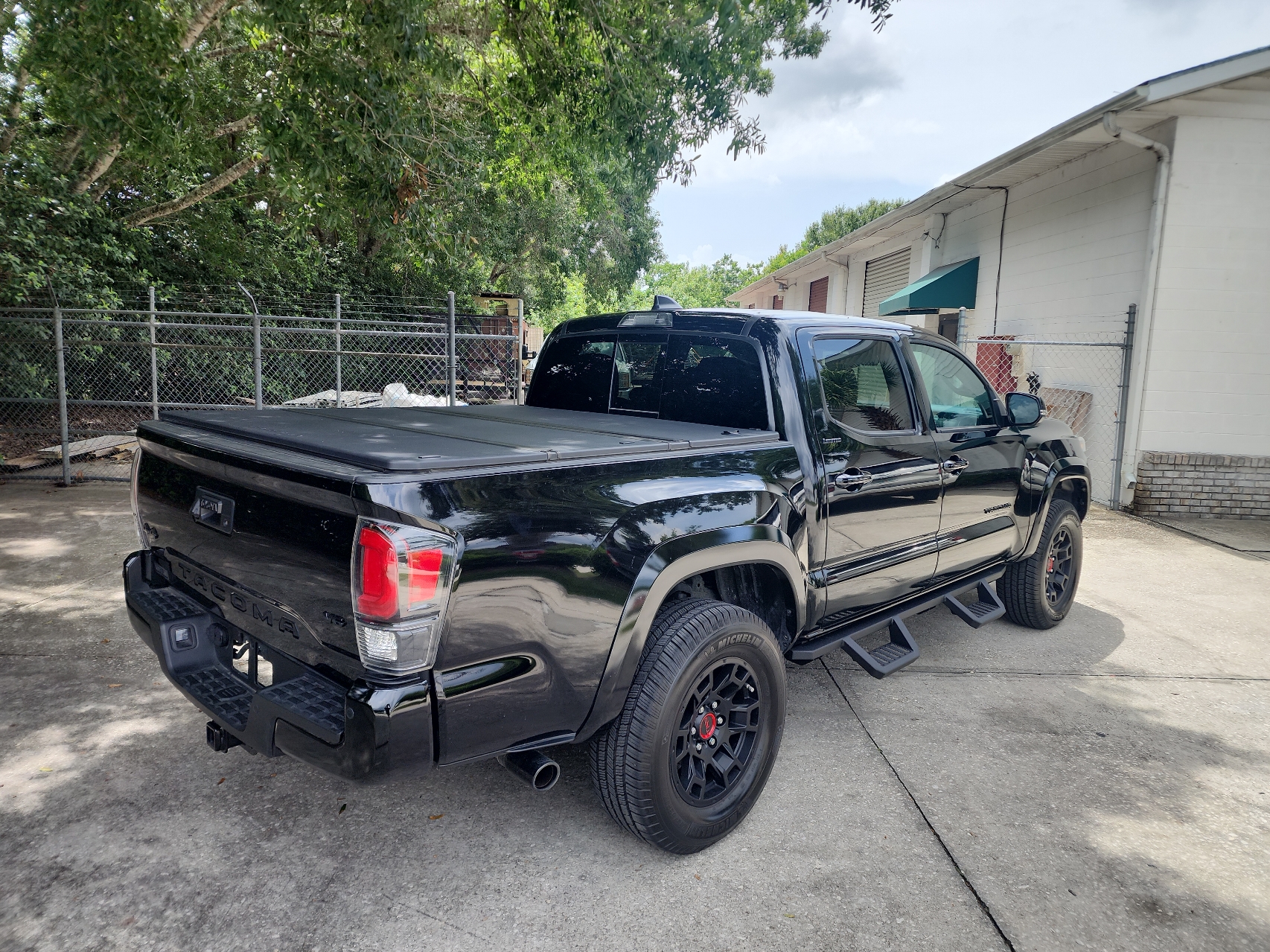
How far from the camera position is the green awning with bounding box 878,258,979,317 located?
13.0 m

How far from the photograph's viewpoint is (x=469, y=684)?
219 cm

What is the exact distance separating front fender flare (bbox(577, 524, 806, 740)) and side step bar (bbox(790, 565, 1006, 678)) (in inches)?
29.9

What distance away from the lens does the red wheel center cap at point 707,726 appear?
2.84 m

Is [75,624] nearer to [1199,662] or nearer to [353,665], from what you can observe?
[353,665]

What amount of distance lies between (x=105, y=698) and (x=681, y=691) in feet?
9.79

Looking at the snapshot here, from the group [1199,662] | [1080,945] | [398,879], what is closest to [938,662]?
[1199,662]

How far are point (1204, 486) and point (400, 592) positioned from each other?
9.69m

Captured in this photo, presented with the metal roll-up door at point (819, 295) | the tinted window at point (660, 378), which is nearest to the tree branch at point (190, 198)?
the tinted window at point (660, 378)

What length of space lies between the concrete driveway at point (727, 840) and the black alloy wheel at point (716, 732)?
0.23 meters

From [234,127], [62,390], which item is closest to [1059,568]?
[62,390]

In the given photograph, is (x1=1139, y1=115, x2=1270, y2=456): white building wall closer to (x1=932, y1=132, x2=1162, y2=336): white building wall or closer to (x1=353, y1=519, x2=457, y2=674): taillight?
(x1=932, y1=132, x2=1162, y2=336): white building wall

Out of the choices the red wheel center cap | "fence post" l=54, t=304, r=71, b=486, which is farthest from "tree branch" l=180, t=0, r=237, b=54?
the red wheel center cap

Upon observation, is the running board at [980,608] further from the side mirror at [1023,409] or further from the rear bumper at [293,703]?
the rear bumper at [293,703]

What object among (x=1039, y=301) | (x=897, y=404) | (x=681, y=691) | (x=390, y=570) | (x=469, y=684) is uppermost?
(x=1039, y=301)
